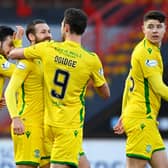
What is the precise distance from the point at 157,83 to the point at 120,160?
4.48m

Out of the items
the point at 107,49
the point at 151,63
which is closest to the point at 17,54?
the point at 151,63

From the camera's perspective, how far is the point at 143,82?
9.40 metres

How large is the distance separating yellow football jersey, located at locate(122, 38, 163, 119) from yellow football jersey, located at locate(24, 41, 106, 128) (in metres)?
0.65

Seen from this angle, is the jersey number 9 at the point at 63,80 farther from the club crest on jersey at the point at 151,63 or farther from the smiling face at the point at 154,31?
the smiling face at the point at 154,31

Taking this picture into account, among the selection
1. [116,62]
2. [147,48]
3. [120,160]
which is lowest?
[120,160]

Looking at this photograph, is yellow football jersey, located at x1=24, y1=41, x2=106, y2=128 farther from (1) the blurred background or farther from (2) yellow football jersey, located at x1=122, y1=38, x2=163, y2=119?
(1) the blurred background

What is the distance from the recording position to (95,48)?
15086 mm

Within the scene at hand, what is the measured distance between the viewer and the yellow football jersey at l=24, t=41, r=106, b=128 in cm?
870

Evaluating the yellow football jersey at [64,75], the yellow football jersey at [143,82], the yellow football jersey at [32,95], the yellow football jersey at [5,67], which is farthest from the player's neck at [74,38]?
the yellow football jersey at [5,67]

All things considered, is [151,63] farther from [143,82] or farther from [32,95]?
[32,95]

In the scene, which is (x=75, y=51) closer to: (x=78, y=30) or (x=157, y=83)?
(x=78, y=30)

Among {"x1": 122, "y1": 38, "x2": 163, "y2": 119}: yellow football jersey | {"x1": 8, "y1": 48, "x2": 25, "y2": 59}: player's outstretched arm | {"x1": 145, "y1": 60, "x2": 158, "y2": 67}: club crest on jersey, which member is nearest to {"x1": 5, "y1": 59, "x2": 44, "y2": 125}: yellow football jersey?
{"x1": 8, "y1": 48, "x2": 25, "y2": 59}: player's outstretched arm

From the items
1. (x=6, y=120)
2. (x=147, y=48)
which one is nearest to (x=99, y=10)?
(x=6, y=120)

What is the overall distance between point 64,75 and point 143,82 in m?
1.00
